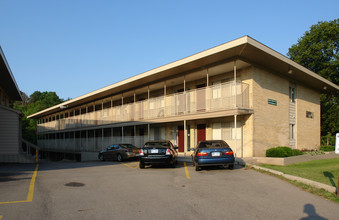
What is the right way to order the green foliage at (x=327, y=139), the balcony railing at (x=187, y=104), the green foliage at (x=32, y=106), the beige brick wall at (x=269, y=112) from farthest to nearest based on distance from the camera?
the green foliage at (x=32, y=106) < the green foliage at (x=327, y=139) < the beige brick wall at (x=269, y=112) < the balcony railing at (x=187, y=104)

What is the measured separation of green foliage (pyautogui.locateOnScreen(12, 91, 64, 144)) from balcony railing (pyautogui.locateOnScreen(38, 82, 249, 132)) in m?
39.1

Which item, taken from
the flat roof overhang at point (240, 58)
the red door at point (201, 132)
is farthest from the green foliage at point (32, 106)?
the red door at point (201, 132)

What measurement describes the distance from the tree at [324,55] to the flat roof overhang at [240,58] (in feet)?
22.2

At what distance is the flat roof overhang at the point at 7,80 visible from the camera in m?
17.4

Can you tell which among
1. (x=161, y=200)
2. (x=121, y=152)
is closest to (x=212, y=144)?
(x=161, y=200)

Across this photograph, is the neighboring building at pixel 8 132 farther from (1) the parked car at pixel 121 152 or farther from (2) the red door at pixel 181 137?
(2) the red door at pixel 181 137

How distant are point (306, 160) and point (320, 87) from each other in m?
10.2

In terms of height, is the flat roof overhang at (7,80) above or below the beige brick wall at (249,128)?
above

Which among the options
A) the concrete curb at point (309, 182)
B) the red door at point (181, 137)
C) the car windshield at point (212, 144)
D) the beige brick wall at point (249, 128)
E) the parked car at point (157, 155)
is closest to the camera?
the concrete curb at point (309, 182)

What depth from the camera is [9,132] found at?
18750 millimetres

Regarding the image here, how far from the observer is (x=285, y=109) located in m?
20.6

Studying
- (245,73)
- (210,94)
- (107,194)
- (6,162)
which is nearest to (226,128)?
(210,94)

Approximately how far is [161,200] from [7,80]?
66.6 feet

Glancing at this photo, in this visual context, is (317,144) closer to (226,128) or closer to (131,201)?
(226,128)
